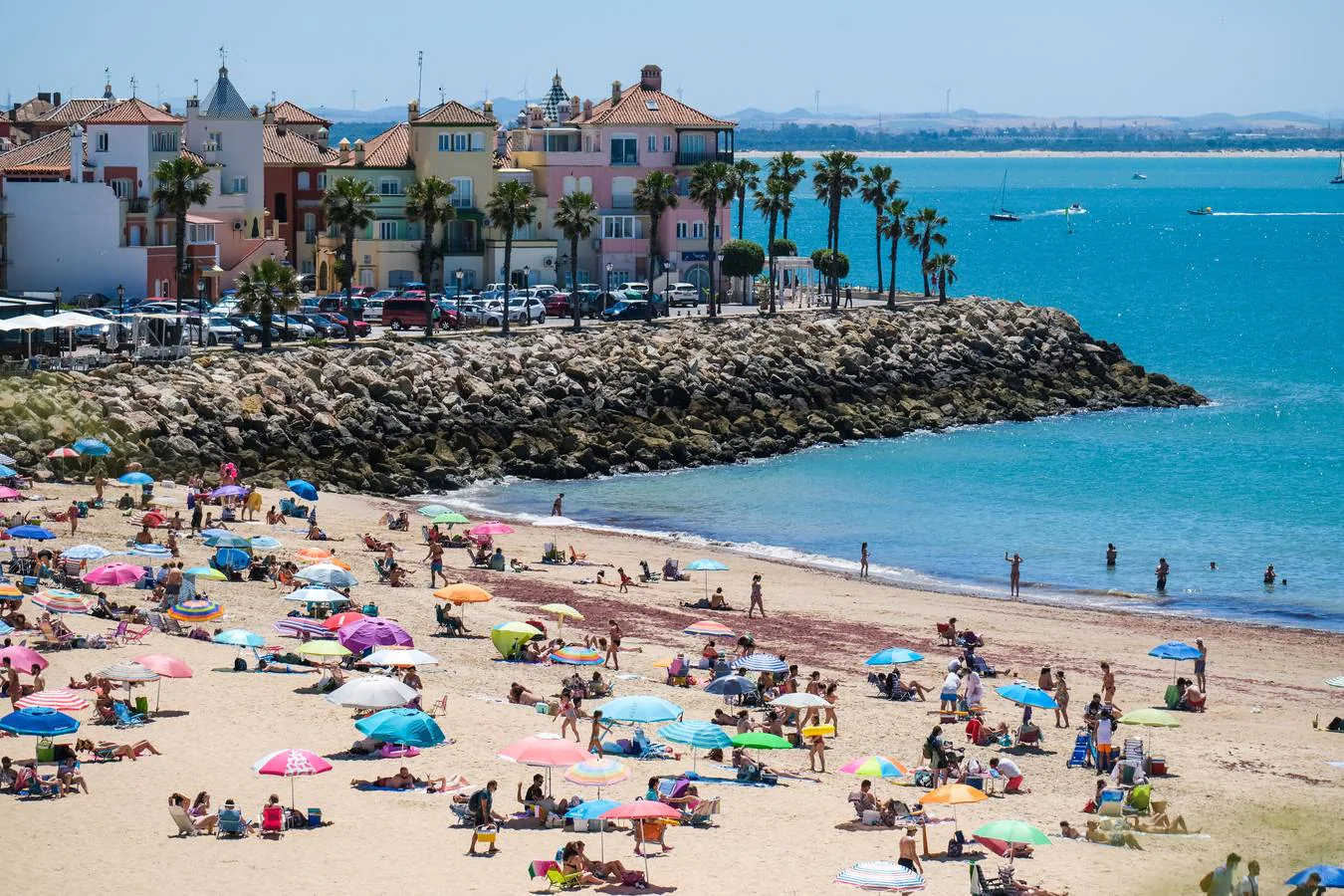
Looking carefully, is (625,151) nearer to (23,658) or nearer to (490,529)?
(490,529)

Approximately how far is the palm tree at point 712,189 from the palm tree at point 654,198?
1.01m

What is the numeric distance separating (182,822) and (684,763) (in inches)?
322

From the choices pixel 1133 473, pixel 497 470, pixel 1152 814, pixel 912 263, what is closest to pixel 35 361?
pixel 497 470

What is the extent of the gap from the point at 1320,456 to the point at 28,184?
163 feet

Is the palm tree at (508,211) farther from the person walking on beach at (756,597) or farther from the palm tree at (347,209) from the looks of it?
the person walking on beach at (756,597)

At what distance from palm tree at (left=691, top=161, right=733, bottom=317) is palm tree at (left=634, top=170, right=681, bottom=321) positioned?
1012mm

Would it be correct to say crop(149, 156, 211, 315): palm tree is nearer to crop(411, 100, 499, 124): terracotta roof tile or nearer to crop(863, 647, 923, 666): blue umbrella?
crop(411, 100, 499, 124): terracotta roof tile

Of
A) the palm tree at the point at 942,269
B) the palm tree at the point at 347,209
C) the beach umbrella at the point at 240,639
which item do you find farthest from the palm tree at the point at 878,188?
the beach umbrella at the point at 240,639

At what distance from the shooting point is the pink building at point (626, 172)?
274 ft

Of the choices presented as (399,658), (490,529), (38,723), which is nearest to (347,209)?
(490,529)

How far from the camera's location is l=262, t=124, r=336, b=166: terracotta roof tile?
86625 millimetres

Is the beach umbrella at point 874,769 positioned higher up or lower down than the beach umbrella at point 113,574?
lower down

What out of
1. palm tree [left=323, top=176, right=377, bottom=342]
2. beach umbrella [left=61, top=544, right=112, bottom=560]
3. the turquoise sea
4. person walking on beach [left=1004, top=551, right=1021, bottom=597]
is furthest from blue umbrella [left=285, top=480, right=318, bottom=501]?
palm tree [left=323, top=176, right=377, bottom=342]

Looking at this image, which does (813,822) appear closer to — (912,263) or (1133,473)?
(1133,473)
